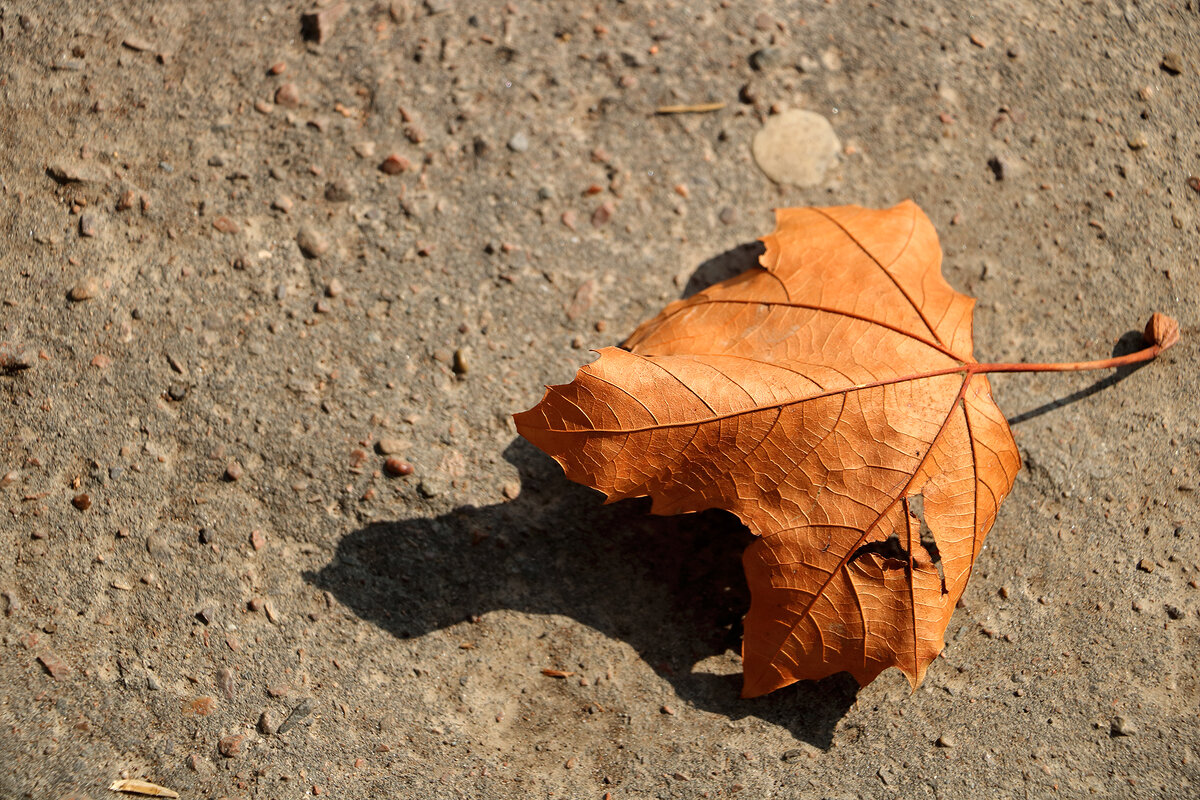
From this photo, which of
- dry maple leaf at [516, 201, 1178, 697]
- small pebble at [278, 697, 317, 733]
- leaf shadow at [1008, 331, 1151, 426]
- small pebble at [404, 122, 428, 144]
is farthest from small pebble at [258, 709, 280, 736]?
leaf shadow at [1008, 331, 1151, 426]

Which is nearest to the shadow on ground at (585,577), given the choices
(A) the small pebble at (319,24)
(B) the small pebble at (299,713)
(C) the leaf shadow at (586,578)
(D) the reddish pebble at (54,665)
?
(C) the leaf shadow at (586,578)

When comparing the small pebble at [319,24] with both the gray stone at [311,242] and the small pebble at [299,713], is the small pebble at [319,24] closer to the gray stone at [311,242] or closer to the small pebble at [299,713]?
the gray stone at [311,242]

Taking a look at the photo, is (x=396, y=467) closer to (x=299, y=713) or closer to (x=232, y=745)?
(x=299, y=713)

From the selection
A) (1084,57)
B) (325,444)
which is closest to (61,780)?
(325,444)

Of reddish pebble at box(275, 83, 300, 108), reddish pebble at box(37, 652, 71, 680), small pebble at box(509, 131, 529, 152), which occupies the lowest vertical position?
reddish pebble at box(37, 652, 71, 680)

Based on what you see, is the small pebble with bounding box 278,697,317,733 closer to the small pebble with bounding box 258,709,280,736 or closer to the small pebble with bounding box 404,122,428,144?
the small pebble with bounding box 258,709,280,736

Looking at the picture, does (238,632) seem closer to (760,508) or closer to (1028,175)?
(760,508)
